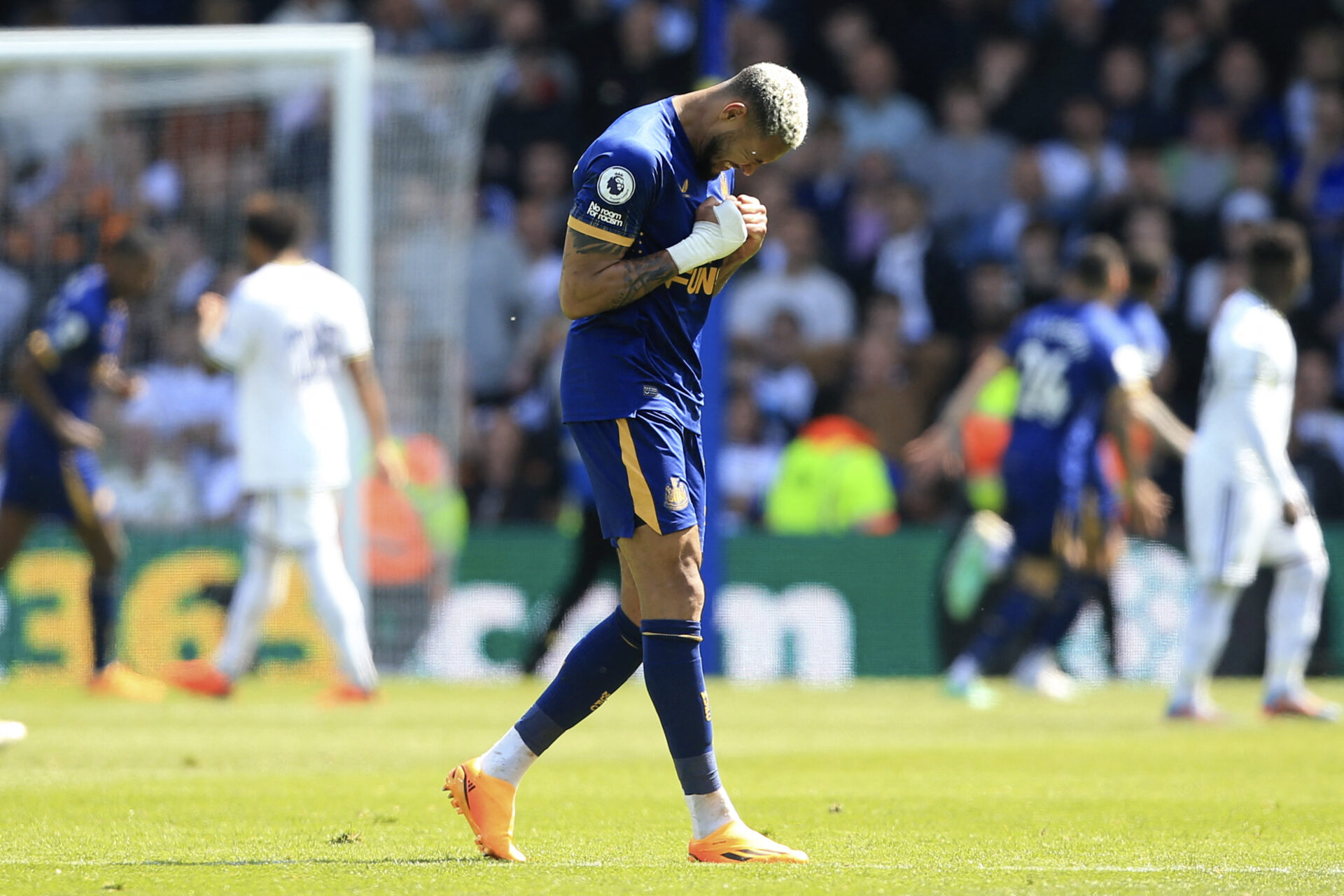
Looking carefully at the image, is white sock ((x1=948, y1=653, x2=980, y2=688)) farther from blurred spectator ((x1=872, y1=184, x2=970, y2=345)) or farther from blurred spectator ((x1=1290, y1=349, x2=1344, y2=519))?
blurred spectator ((x1=872, y1=184, x2=970, y2=345))

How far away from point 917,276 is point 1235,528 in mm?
6150

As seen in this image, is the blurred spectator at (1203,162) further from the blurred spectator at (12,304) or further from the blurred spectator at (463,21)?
the blurred spectator at (12,304)

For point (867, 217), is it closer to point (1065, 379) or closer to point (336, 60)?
point (1065, 379)

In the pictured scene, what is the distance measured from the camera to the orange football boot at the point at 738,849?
4.70m

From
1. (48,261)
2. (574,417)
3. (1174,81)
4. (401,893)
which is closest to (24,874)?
(401,893)

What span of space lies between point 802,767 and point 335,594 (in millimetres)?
3377

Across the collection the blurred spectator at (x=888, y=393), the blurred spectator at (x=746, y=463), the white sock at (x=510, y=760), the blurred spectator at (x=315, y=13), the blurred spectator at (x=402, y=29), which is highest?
the blurred spectator at (x=315, y=13)

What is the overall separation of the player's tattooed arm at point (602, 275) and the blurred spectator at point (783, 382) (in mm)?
9750

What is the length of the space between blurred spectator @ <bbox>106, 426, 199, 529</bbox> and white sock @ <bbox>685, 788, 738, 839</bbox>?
28.6ft

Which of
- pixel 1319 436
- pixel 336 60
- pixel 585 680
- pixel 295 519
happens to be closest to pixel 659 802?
pixel 585 680

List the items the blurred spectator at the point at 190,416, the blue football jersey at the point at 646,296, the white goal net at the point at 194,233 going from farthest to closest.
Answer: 1. the blurred spectator at the point at 190,416
2. the white goal net at the point at 194,233
3. the blue football jersey at the point at 646,296

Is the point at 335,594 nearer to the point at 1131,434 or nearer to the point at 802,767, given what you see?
the point at 802,767

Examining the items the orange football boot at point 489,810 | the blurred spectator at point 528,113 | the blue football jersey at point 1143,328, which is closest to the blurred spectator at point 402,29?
the blurred spectator at point 528,113

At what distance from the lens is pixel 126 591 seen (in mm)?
12672
